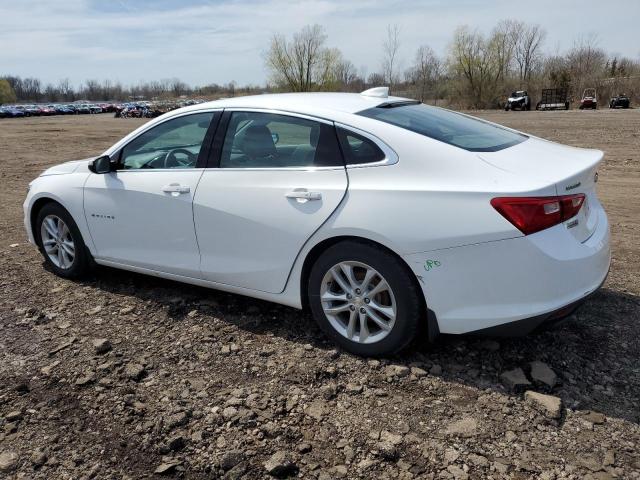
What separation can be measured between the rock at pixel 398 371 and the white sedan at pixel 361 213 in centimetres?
10

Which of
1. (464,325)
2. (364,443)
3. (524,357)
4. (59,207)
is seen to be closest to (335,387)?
(364,443)

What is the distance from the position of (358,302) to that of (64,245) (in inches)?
118

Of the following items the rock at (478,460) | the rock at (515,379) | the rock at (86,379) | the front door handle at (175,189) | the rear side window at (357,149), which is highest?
the rear side window at (357,149)

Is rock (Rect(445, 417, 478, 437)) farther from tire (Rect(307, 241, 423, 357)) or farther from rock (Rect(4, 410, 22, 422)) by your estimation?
rock (Rect(4, 410, 22, 422))

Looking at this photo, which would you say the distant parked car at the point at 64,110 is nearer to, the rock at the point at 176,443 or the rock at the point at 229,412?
the rock at the point at 229,412

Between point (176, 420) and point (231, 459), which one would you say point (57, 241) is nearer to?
point (176, 420)

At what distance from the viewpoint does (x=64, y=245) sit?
16.2ft

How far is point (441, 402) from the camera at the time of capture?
301cm

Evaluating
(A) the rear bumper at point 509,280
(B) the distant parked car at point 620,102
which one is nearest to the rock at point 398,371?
(A) the rear bumper at point 509,280

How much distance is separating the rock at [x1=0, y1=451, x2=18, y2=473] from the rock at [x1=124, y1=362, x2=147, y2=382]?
78 cm

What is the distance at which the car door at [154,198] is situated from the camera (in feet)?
13.1

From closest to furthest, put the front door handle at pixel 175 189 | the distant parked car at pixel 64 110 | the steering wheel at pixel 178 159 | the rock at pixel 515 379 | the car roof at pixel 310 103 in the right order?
the rock at pixel 515 379 < the car roof at pixel 310 103 < the front door handle at pixel 175 189 < the steering wheel at pixel 178 159 < the distant parked car at pixel 64 110

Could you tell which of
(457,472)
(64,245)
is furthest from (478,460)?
(64,245)

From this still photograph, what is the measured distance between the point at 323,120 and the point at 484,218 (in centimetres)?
125
